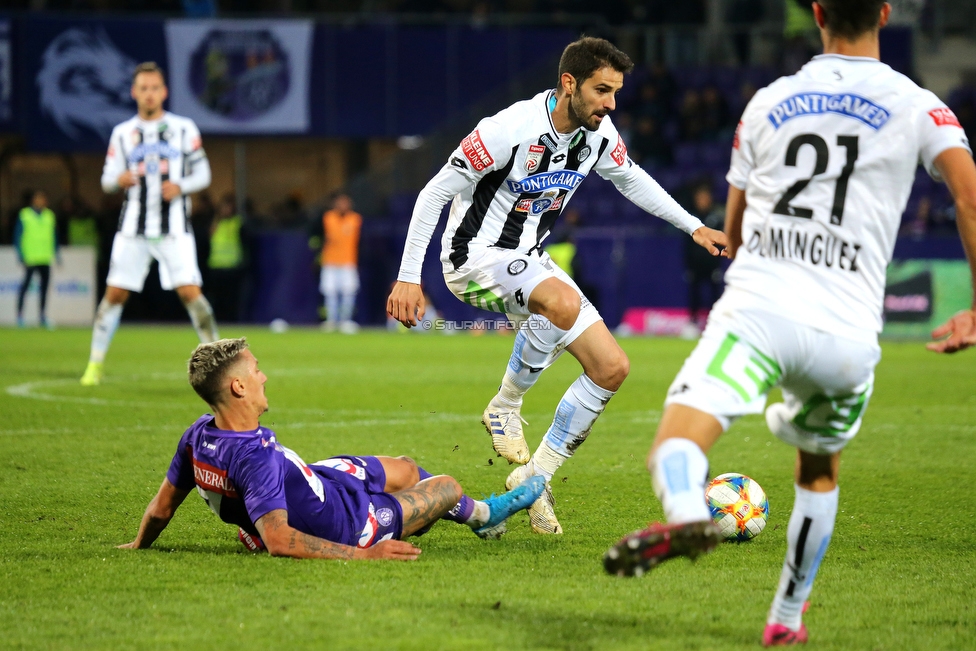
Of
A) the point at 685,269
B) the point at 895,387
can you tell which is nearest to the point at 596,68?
the point at 895,387

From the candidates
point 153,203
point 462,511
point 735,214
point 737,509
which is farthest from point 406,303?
point 153,203

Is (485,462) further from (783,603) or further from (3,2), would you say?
(3,2)

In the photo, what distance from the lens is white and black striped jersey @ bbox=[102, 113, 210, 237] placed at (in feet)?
34.6

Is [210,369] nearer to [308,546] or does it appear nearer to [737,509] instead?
[308,546]

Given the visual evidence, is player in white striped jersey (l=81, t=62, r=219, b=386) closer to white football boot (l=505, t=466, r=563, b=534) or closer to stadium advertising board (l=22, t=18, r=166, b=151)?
white football boot (l=505, t=466, r=563, b=534)

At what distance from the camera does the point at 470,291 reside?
603 cm

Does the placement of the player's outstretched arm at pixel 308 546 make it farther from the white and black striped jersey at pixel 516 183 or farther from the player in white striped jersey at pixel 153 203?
the player in white striped jersey at pixel 153 203

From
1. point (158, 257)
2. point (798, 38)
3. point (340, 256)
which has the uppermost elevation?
point (798, 38)

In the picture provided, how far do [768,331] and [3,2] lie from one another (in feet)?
83.1

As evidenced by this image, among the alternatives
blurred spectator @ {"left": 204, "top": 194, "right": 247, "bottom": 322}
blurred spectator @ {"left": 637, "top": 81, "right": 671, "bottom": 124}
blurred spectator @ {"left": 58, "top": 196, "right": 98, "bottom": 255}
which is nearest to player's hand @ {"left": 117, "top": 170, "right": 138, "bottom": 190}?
blurred spectator @ {"left": 204, "top": 194, "right": 247, "bottom": 322}

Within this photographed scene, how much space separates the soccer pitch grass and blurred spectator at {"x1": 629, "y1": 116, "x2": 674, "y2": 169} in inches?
487

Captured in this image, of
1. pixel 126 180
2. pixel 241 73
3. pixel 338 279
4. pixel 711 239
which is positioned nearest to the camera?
pixel 711 239

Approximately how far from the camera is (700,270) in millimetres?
18844

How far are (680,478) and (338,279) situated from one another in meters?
18.0
